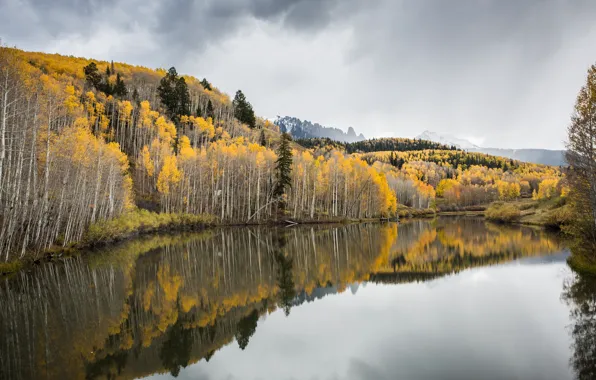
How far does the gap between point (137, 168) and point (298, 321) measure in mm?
58760

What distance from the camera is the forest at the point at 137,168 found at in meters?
20.2

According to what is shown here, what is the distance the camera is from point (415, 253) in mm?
28406

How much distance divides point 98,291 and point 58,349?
7.12m

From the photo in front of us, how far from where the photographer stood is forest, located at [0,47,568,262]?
20203 mm

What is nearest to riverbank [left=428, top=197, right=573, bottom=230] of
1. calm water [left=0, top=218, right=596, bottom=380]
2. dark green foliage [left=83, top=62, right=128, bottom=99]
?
calm water [left=0, top=218, right=596, bottom=380]

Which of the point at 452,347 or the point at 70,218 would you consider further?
the point at 70,218

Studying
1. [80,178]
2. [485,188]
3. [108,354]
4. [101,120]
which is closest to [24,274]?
[80,178]

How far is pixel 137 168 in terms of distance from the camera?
62500 mm

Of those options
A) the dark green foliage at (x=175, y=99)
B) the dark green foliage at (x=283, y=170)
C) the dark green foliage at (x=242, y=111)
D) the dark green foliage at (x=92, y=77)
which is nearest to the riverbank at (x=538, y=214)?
the dark green foliage at (x=283, y=170)

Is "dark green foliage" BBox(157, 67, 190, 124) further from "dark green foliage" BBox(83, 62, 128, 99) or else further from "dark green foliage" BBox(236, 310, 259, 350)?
"dark green foliage" BBox(236, 310, 259, 350)

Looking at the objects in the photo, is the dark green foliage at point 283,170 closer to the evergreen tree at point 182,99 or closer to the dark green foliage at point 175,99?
the dark green foliage at point 175,99

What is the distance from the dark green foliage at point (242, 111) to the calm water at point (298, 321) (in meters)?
86.7

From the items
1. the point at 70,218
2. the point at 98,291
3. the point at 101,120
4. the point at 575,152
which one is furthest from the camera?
the point at 101,120

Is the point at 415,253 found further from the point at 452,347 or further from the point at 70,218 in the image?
the point at 70,218
